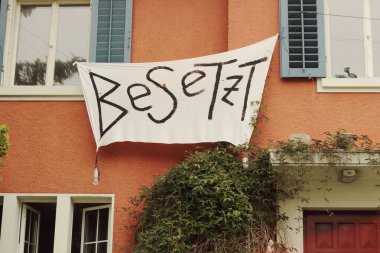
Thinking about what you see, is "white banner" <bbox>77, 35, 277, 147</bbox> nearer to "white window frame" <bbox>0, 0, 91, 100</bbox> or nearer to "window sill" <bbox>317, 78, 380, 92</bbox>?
"white window frame" <bbox>0, 0, 91, 100</bbox>

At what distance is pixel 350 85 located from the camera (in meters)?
9.68

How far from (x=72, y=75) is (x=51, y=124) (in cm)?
85

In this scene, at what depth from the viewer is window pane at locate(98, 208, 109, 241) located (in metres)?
10.0

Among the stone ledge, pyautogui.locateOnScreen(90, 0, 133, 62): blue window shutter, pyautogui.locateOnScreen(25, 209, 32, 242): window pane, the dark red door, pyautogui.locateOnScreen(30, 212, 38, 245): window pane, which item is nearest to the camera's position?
the stone ledge

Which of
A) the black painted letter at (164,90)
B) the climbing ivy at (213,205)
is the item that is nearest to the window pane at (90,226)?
the climbing ivy at (213,205)

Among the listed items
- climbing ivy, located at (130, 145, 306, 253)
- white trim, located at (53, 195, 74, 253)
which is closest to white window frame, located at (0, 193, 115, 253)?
white trim, located at (53, 195, 74, 253)

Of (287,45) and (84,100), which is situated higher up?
(287,45)

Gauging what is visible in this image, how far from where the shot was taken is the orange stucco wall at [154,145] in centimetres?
966

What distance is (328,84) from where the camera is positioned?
Result: 971cm

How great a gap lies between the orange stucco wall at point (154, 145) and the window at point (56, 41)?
214 mm

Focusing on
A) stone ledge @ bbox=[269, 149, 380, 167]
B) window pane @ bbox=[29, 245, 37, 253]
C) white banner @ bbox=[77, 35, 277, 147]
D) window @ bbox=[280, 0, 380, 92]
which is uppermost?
window @ bbox=[280, 0, 380, 92]

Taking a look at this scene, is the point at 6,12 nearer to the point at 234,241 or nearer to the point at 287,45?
the point at 287,45

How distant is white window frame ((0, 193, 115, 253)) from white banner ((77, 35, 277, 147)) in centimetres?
76

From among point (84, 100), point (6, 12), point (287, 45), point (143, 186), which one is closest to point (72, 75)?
point (84, 100)
